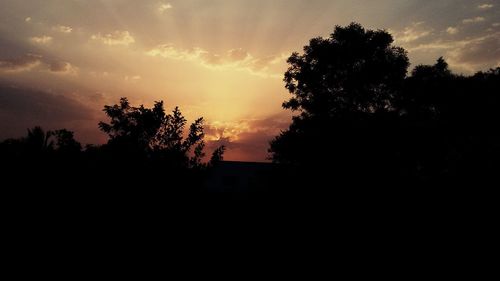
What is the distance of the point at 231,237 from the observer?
488 inches

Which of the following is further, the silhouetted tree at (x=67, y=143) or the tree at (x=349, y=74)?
the tree at (x=349, y=74)

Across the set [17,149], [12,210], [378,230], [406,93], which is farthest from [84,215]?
[406,93]

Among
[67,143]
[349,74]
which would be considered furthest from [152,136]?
[349,74]

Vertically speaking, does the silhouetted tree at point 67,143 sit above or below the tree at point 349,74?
below

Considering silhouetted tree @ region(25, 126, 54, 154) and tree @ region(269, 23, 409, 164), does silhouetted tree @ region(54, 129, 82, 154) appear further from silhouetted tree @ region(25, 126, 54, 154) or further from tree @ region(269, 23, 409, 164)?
tree @ region(269, 23, 409, 164)

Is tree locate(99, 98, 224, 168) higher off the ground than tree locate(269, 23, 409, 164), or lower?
lower

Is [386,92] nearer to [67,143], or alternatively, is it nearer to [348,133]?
[348,133]

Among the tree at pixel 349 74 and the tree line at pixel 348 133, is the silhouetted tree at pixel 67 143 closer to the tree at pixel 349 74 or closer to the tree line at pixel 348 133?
the tree line at pixel 348 133

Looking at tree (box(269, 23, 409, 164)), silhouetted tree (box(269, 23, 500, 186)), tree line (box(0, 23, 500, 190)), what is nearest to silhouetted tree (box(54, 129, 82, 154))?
tree line (box(0, 23, 500, 190))

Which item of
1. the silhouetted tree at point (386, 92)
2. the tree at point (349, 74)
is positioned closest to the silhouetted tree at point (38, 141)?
the silhouetted tree at point (386, 92)

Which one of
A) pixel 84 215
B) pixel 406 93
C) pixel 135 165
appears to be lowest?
pixel 84 215

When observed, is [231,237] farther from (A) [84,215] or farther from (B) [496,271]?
(B) [496,271]

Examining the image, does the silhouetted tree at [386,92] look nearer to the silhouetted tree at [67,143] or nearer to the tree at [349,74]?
the tree at [349,74]

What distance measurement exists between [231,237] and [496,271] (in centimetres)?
834
